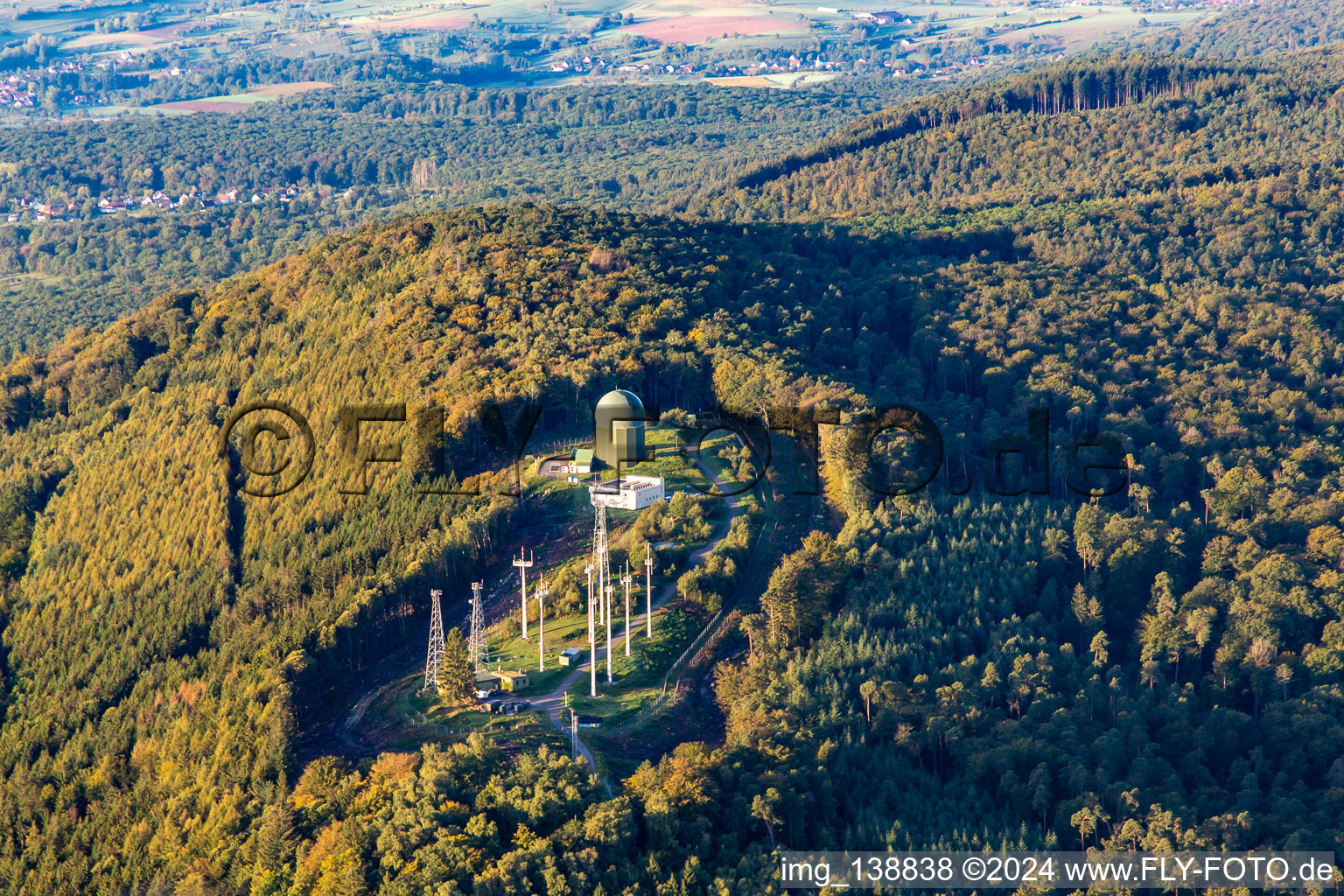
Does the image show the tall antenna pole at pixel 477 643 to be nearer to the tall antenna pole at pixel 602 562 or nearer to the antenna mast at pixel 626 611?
the tall antenna pole at pixel 602 562

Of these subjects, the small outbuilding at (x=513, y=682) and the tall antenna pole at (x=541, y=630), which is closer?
the small outbuilding at (x=513, y=682)

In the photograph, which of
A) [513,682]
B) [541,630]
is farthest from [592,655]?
[513,682]

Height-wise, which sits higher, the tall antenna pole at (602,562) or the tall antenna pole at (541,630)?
the tall antenna pole at (602,562)

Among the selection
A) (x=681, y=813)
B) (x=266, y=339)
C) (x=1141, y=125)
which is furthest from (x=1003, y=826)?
(x=1141, y=125)

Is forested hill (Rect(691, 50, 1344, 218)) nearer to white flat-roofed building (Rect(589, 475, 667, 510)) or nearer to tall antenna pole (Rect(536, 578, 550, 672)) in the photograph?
white flat-roofed building (Rect(589, 475, 667, 510))

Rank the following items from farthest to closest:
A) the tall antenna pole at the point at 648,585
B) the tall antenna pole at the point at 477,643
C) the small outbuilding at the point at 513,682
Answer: the tall antenna pole at the point at 648,585 < the tall antenna pole at the point at 477,643 < the small outbuilding at the point at 513,682

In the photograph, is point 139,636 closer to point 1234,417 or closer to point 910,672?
point 910,672

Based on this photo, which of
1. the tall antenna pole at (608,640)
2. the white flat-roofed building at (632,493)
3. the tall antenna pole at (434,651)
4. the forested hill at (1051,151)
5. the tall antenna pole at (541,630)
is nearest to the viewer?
the tall antenna pole at (608,640)

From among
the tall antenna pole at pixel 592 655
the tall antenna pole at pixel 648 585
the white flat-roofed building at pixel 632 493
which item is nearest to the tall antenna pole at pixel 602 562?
the tall antenna pole at pixel 592 655

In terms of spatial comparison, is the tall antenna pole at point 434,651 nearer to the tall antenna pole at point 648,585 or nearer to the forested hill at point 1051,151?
the tall antenna pole at point 648,585
